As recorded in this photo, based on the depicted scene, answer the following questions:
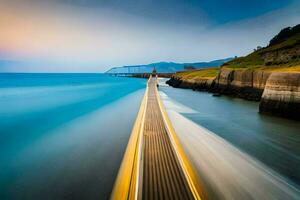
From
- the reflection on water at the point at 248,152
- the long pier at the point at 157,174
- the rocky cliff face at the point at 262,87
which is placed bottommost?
the reflection on water at the point at 248,152

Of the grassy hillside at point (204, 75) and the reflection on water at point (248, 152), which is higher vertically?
the grassy hillside at point (204, 75)

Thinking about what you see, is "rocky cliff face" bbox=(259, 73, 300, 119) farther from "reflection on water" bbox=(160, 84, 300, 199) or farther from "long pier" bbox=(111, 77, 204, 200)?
"long pier" bbox=(111, 77, 204, 200)

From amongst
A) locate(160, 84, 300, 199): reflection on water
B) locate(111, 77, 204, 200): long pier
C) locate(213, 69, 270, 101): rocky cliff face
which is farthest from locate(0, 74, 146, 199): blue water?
locate(213, 69, 270, 101): rocky cliff face

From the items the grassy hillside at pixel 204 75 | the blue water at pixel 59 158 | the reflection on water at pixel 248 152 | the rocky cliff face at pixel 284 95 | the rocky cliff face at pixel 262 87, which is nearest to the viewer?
the blue water at pixel 59 158

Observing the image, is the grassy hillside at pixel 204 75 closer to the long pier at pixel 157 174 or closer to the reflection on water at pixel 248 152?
the reflection on water at pixel 248 152

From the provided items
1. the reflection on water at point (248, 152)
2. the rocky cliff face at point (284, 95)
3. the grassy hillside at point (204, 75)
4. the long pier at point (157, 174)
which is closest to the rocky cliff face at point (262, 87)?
the rocky cliff face at point (284, 95)

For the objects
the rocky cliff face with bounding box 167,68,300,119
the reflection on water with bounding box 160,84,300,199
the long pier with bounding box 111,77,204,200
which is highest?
the rocky cliff face with bounding box 167,68,300,119

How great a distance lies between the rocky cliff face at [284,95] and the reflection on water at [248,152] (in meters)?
0.86

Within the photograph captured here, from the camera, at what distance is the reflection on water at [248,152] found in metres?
6.73

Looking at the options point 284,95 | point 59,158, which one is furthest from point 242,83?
point 59,158

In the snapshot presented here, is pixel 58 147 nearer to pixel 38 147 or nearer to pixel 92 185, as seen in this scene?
Answer: pixel 38 147

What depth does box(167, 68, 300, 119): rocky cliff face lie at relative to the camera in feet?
48.2

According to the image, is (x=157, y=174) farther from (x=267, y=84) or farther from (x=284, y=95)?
(x=267, y=84)

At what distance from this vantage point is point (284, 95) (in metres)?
15.1
